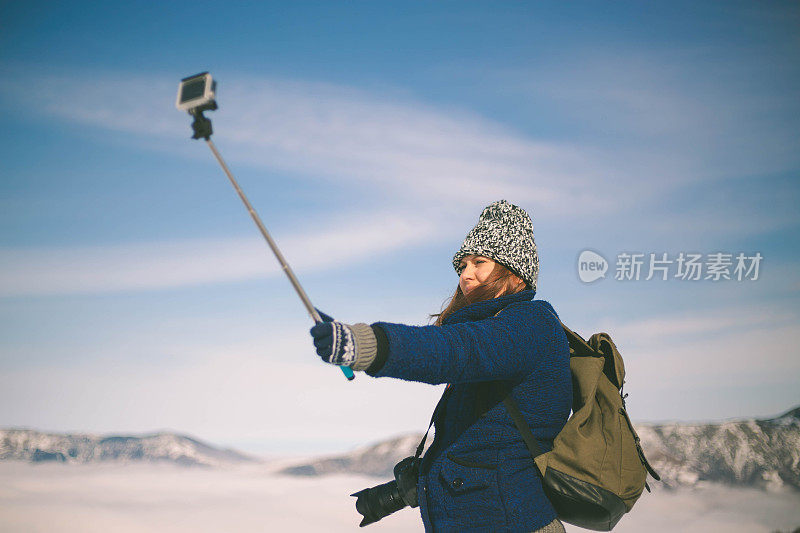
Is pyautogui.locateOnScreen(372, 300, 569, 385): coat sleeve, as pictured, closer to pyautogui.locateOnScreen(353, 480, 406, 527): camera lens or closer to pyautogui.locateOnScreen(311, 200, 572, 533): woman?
pyautogui.locateOnScreen(311, 200, 572, 533): woman

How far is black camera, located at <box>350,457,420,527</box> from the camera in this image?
12.3 ft

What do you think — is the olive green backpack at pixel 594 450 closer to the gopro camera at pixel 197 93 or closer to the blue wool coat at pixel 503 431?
the blue wool coat at pixel 503 431

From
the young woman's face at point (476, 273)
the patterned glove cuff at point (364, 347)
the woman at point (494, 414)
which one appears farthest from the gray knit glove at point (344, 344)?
the young woman's face at point (476, 273)

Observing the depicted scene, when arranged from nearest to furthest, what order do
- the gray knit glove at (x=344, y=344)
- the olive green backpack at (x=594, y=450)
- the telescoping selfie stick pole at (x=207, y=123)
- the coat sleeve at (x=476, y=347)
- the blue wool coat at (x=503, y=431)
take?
the gray knit glove at (x=344, y=344)
the coat sleeve at (x=476, y=347)
the telescoping selfie stick pole at (x=207, y=123)
the blue wool coat at (x=503, y=431)
the olive green backpack at (x=594, y=450)

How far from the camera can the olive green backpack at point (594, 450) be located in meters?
3.00

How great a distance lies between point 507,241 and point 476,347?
1327 mm

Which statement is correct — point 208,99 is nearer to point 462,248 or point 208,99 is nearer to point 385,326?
point 385,326

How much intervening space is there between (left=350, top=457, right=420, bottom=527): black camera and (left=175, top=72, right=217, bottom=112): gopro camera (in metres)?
2.40

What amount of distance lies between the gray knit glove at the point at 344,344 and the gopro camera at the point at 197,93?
1.13 metres

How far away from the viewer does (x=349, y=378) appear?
2.42 meters

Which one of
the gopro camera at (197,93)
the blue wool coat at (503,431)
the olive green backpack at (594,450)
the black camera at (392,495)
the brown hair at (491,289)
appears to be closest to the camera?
the gopro camera at (197,93)

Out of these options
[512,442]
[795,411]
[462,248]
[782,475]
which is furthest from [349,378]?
[782,475]

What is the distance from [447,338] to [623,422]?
1391 millimetres

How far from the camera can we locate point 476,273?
12.1 ft
